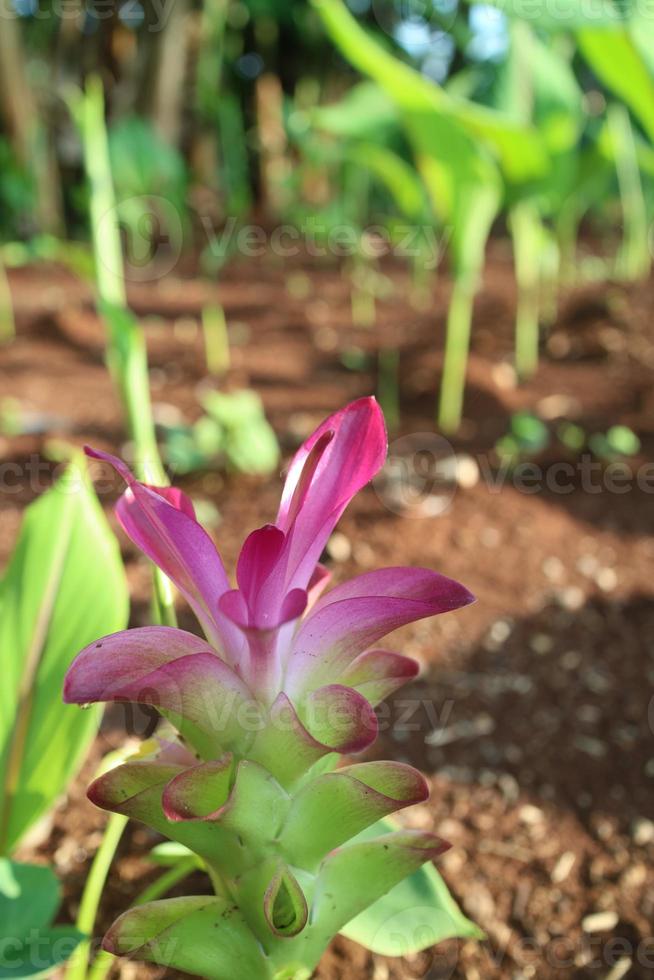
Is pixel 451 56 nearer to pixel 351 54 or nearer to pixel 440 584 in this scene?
pixel 351 54

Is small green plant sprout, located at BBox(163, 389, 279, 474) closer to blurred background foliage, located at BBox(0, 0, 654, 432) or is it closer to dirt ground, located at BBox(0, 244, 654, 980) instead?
dirt ground, located at BBox(0, 244, 654, 980)

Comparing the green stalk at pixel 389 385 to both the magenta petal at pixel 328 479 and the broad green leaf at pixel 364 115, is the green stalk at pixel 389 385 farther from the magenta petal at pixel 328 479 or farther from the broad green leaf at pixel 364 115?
the magenta petal at pixel 328 479

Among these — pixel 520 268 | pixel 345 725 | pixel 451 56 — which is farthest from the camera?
pixel 451 56

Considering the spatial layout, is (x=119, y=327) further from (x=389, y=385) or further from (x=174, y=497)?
(x=389, y=385)

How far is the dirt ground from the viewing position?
850 mm

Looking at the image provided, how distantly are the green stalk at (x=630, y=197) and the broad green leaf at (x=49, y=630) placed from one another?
166 centimetres

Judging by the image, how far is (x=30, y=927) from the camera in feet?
1.89

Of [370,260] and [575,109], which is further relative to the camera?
[370,260]

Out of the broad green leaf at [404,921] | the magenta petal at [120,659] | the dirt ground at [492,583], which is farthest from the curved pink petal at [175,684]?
the dirt ground at [492,583]

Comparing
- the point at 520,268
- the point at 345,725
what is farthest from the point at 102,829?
the point at 520,268

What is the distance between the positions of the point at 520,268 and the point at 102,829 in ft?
5.57

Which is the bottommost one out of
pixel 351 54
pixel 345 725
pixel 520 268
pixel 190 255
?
pixel 190 255

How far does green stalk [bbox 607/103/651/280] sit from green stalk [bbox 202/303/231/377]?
1.07 m

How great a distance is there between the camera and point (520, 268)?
7.12 ft
